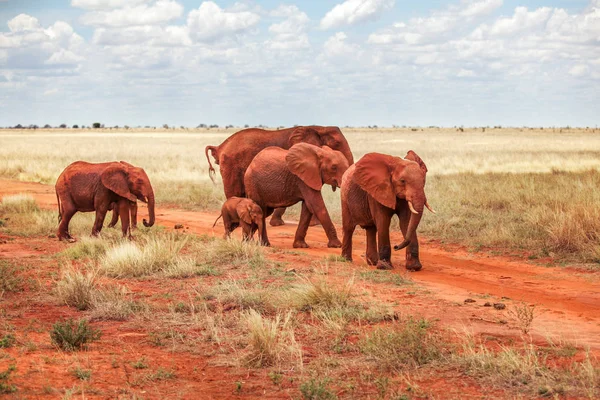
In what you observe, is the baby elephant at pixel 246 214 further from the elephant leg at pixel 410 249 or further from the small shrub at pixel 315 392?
the small shrub at pixel 315 392

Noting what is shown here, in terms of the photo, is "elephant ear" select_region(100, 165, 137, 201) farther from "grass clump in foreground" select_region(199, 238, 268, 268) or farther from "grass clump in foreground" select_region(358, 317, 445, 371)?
"grass clump in foreground" select_region(358, 317, 445, 371)

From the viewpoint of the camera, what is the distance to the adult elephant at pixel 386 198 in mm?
11234

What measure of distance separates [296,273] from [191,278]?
1.46 m

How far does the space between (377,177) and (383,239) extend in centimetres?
95

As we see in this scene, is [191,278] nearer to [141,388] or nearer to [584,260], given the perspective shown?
[141,388]

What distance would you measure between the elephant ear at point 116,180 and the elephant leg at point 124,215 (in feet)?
1.20

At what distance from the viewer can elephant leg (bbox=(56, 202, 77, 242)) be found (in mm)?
14555

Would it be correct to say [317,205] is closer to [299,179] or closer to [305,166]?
[299,179]

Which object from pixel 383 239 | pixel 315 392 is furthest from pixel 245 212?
pixel 315 392

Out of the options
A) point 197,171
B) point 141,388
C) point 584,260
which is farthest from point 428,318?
point 197,171

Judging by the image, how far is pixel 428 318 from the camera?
8375mm

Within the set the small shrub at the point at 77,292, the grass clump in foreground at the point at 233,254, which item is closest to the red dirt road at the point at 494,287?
the grass clump in foreground at the point at 233,254

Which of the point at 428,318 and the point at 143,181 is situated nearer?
the point at 428,318

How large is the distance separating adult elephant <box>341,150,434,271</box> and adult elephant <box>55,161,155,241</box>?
3.85 m
